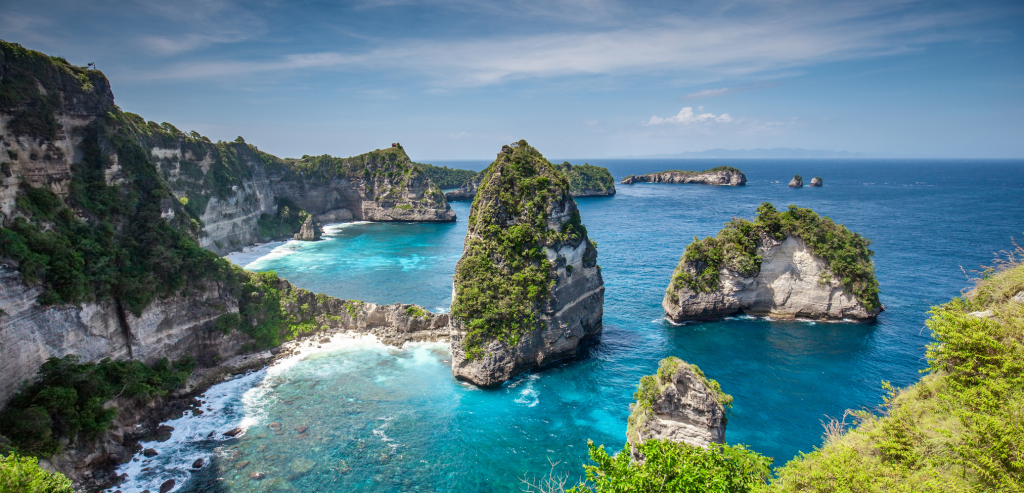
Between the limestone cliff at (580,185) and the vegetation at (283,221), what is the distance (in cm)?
7209

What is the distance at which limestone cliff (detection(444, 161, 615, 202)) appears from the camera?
181 metres

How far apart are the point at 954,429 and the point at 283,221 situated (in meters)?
116

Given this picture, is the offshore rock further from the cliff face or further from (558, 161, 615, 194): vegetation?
(558, 161, 615, 194): vegetation

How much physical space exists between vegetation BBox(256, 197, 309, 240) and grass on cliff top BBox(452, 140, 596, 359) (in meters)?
71.6

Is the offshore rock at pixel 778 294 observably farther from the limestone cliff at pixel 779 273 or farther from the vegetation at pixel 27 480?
the vegetation at pixel 27 480

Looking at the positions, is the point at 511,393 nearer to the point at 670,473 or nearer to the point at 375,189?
the point at 670,473

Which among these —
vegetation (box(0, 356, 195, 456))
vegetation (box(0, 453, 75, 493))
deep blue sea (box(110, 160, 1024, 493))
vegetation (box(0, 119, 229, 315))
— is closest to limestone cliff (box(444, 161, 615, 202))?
deep blue sea (box(110, 160, 1024, 493))

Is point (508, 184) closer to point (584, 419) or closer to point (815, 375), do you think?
point (584, 419)

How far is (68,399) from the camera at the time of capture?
31125 millimetres

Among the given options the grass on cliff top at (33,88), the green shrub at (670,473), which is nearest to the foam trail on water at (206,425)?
the grass on cliff top at (33,88)

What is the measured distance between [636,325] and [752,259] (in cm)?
1517

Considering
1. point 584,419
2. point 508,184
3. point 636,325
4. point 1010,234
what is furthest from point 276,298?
point 1010,234

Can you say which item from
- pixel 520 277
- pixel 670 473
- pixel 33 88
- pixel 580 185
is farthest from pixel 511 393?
pixel 580 185

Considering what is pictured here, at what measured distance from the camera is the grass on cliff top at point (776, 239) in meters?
51.5
